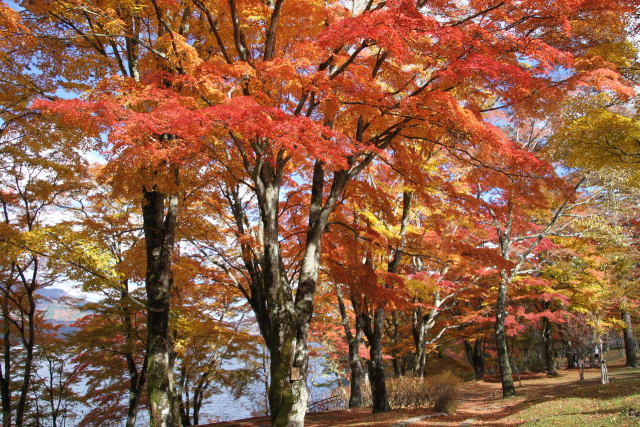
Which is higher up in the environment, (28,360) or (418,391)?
(28,360)

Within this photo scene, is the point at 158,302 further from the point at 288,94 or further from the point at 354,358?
the point at 354,358

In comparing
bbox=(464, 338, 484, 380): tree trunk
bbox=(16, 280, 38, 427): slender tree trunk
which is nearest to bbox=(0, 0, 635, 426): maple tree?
bbox=(16, 280, 38, 427): slender tree trunk

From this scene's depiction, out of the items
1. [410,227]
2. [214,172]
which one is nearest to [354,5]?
[214,172]

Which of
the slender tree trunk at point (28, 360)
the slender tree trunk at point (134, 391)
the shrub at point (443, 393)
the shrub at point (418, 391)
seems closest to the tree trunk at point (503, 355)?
the shrub at point (418, 391)

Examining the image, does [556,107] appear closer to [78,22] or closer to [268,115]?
[268,115]

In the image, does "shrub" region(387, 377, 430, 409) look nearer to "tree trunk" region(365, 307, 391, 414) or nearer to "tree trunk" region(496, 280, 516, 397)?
"tree trunk" region(365, 307, 391, 414)

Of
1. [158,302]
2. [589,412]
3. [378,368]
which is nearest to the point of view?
[589,412]

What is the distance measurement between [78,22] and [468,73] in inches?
333

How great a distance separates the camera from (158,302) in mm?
8375

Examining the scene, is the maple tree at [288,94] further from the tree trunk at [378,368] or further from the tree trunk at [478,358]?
the tree trunk at [478,358]

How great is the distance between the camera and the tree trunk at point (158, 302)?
775 centimetres

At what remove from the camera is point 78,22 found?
8.80 m

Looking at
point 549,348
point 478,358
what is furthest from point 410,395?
point 478,358

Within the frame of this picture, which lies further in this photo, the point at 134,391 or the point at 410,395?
the point at 134,391
